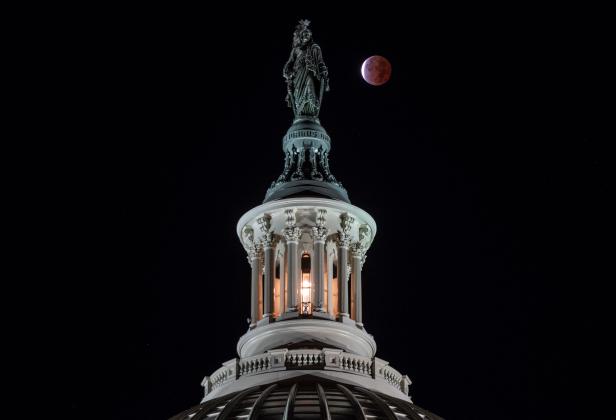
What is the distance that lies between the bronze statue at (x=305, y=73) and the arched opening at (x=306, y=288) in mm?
6642

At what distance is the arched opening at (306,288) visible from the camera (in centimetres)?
5756

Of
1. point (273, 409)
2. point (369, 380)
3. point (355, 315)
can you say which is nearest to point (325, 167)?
point (355, 315)

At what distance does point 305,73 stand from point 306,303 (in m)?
10.2

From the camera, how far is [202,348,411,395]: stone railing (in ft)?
178

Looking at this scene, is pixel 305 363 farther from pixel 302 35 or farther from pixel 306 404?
pixel 302 35

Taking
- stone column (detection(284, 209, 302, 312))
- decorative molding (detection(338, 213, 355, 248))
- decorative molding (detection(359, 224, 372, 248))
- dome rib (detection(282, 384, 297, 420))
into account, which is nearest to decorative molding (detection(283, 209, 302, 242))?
stone column (detection(284, 209, 302, 312))

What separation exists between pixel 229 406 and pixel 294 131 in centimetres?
1501

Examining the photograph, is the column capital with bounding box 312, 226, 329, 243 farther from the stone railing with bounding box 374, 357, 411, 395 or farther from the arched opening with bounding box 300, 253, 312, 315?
the stone railing with bounding box 374, 357, 411, 395

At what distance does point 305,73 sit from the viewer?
63.9 meters

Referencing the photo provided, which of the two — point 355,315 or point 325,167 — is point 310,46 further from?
point 355,315

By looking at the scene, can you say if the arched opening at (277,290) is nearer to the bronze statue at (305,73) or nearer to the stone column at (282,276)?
the stone column at (282,276)

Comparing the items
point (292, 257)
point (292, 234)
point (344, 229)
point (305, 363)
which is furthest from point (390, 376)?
point (292, 234)

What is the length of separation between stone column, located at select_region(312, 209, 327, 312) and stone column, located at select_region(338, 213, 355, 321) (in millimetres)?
676

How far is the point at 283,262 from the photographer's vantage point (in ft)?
197
